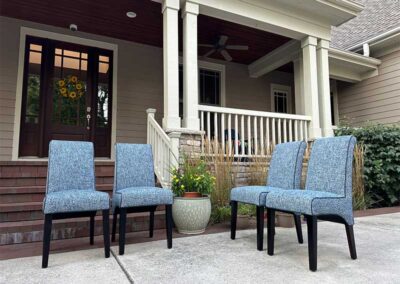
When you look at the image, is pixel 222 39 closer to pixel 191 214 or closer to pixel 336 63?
pixel 336 63

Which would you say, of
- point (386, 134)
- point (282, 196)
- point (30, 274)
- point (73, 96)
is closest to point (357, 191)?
point (386, 134)

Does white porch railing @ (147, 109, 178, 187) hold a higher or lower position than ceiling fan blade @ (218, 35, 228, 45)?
lower

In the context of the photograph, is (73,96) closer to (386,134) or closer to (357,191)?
(357,191)

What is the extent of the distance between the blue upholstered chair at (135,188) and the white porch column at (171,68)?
96cm

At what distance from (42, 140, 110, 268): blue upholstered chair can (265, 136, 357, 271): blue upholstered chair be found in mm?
1371

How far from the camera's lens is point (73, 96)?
5285mm

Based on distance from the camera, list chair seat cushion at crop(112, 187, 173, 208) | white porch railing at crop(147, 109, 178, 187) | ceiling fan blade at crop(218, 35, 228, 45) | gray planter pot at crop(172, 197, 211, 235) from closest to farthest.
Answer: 1. chair seat cushion at crop(112, 187, 173, 208)
2. gray planter pot at crop(172, 197, 211, 235)
3. white porch railing at crop(147, 109, 178, 187)
4. ceiling fan blade at crop(218, 35, 228, 45)

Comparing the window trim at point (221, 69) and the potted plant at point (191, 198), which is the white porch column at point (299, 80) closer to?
the window trim at point (221, 69)

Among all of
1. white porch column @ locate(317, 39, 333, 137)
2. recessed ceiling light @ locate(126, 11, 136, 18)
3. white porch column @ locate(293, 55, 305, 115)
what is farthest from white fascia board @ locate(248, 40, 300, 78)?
recessed ceiling light @ locate(126, 11, 136, 18)

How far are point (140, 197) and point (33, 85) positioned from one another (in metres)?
3.70

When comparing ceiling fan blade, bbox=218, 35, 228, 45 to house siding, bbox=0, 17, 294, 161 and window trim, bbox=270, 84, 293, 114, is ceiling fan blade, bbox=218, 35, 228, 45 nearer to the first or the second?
house siding, bbox=0, 17, 294, 161

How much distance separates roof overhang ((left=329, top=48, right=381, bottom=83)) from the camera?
257 inches

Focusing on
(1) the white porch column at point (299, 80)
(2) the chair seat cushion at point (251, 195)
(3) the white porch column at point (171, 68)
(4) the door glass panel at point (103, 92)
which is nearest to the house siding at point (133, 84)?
(4) the door glass panel at point (103, 92)

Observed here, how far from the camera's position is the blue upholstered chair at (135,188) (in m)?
2.49
